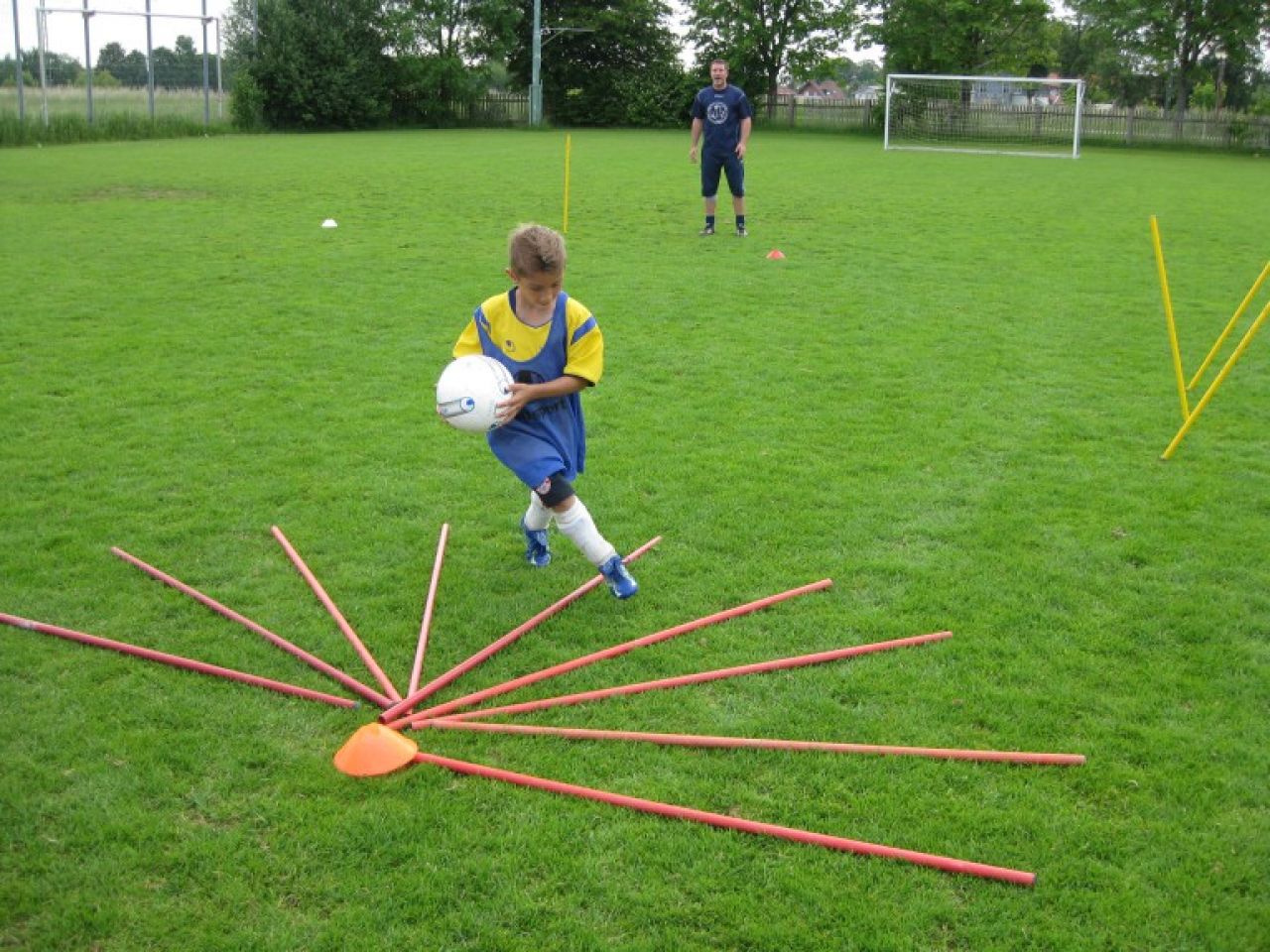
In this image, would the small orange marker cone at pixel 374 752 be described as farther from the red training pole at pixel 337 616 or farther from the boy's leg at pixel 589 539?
the boy's leg at pixel 589 539

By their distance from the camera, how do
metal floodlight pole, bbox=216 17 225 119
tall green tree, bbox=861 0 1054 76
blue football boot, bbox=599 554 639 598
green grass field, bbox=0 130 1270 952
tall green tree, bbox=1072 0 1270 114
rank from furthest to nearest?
tall green tree, bbox=861 0 1054 76 < tall green tree, bbox=1072 0 1270 114 < metal floodlight pole, bbox=216 17 225 119 < blue football boot, bbox=599 554 639 598 < green grass field, bbox=0 130 1270 952

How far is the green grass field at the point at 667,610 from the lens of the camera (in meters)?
3.35

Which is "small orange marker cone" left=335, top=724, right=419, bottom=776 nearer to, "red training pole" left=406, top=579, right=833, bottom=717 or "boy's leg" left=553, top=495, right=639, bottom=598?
"red training pole" left=406, top=579, right=833, bottom=717

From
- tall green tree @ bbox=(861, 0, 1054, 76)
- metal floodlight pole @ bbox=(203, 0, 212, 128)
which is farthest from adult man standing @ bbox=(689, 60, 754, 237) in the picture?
tall green tree @ bbox=(861, 0, 1054, 76)

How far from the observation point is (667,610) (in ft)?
16.8

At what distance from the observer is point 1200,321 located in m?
11.1

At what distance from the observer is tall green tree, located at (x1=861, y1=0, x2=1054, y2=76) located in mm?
47281

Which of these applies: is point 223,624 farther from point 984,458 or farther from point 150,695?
point 984,458

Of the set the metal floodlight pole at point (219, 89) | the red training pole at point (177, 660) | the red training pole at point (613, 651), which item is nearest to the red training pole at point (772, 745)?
the red training pole at point (613, 651)

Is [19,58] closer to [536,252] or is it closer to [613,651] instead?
[536,252]

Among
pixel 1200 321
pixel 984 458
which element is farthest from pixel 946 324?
pixel 984 458

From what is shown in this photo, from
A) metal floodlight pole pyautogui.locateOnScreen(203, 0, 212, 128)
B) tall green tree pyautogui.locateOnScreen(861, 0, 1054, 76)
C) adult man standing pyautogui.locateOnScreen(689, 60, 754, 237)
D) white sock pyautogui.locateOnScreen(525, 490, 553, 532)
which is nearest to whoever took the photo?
white sock pyautogui.locateOnScreen(525, 490, 553, 532)

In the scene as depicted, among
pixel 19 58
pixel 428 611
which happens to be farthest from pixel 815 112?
pixel 428 611

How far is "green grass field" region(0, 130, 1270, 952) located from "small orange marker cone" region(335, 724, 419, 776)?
2.1 inches
